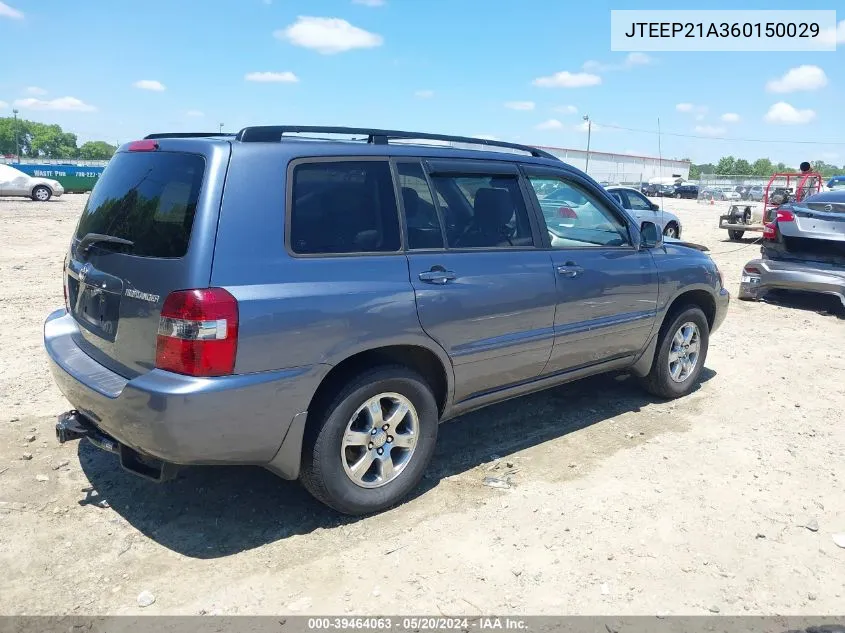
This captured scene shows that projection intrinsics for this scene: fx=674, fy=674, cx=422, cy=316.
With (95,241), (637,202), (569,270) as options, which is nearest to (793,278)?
(569,270)

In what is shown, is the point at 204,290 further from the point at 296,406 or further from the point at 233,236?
the point at 296,406

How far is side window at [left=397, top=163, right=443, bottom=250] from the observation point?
11.7ft

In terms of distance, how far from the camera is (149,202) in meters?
3.20

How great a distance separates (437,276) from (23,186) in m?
28.9

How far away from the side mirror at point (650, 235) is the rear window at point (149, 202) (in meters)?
3.21

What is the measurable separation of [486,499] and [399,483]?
520 millimetres

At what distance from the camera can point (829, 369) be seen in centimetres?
646

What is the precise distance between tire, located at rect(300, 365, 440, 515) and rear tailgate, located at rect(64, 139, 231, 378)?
33.4 inches

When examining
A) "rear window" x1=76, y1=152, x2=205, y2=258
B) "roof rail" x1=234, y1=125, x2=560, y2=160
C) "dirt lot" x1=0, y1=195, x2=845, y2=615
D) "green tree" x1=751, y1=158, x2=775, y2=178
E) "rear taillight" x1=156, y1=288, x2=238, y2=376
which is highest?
"green tree" x1=751, y1=158, x2=775, y2=178

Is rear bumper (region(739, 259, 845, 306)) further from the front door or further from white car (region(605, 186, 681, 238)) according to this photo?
white car (region(605, 186, 681, 238))

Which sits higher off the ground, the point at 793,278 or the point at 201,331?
the point at 201,331

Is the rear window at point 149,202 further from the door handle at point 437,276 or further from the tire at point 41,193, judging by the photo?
the tire at point 41,193

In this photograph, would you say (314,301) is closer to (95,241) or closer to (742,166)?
(95,241)

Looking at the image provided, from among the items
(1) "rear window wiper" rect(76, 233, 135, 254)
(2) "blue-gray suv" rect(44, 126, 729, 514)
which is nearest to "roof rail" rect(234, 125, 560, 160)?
(2) "blue-gray suv" rect(44, 126, 729, 514)
